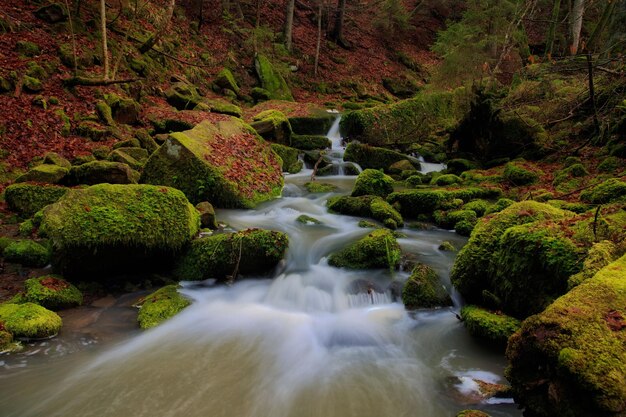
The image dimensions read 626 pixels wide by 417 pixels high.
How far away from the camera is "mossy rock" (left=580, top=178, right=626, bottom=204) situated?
6.94 m

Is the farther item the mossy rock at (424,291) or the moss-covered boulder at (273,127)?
the moss-covered boulder at (273,127)

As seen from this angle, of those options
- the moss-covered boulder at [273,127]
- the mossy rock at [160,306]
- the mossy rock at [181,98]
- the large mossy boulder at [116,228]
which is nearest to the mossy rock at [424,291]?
the mossy rock at [160,306]

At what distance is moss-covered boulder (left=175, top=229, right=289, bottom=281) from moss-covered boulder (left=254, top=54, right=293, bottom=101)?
15485 mm

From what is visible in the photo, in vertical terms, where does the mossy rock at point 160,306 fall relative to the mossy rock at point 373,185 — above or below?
below

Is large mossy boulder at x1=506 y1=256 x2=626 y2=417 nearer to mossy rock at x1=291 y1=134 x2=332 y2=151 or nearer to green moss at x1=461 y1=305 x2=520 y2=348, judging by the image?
green moss at x1=461 y1=305 x2=520 y2=348

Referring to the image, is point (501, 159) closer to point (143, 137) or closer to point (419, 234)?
point (419, 234)

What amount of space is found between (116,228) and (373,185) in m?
6.40

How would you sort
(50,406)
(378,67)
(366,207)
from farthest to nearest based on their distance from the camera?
(378,67), (366,207), (50,406)

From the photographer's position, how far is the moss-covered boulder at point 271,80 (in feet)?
68.9

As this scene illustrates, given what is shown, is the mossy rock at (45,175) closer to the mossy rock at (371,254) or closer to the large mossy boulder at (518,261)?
the mossy rock at (371,254)

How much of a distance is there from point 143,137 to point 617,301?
10.8 meters

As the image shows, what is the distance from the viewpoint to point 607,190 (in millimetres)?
7293

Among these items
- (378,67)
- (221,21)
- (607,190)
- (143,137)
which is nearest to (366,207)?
(607,190)

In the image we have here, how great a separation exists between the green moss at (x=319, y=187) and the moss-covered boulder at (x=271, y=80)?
33.5 ft
